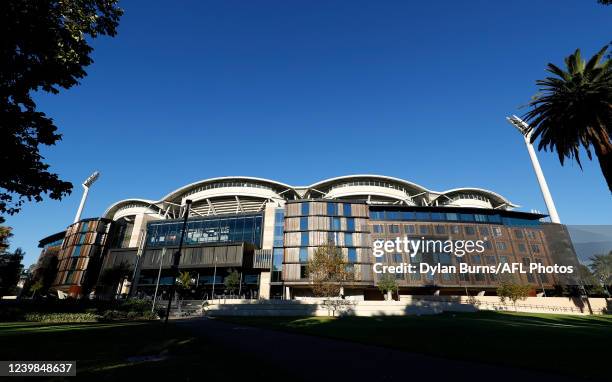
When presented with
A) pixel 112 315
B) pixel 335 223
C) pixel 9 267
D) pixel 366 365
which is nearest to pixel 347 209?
pixel 335 223

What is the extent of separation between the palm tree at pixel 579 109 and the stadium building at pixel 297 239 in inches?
1624

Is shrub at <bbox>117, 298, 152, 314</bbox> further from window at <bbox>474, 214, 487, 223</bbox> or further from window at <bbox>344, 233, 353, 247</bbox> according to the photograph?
window at <bbox>474, 214, 487, 223</bbox>

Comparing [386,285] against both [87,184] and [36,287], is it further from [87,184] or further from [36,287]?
[87,184]

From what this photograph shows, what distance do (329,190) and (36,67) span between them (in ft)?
249

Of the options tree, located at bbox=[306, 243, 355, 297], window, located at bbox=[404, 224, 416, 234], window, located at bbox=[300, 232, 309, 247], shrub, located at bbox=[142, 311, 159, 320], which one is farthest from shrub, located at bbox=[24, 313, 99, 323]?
window, located at bbox=[404, 224, 416, 234]

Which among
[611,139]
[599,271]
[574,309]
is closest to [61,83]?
[611,139]

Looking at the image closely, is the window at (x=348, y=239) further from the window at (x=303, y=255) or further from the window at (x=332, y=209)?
the window at (x=303, y=255)

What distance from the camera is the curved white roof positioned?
8219 cm

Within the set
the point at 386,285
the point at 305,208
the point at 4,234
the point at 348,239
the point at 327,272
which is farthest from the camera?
the point at 305,208

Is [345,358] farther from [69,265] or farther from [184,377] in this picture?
[69,265]

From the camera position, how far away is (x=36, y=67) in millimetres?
11430

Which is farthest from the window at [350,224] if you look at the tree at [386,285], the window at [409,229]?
the tree at [386,285]

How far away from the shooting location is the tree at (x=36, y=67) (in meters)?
10.4

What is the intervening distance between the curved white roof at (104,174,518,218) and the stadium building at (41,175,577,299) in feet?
0.96
